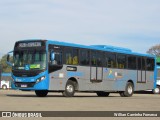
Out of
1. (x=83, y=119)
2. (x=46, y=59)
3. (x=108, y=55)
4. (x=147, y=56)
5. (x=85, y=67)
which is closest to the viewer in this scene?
(x=83, y=119)

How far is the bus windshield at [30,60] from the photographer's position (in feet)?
76.6

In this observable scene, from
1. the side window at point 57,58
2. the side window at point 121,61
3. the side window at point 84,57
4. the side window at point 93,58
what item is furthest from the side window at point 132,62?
the side window at point 57,58

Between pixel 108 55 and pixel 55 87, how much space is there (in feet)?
18.2

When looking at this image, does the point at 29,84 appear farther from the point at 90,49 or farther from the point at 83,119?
the point at 83,119

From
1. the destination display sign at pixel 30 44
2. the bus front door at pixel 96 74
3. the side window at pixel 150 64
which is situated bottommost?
the bus front door at pixel 96 74

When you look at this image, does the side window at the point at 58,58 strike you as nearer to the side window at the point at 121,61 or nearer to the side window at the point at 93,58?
the side window at the point at 93,58

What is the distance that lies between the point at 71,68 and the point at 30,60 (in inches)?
94.8

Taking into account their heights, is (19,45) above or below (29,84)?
above

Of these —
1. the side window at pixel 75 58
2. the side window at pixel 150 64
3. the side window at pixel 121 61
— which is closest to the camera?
the side window at pixel 75 58

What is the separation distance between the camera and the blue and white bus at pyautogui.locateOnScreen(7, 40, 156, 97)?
922 inches

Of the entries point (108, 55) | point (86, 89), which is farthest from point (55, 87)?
point (108, 55)

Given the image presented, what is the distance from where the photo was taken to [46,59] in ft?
76.4

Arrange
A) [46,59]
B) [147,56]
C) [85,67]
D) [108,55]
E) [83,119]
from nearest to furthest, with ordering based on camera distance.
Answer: [83,119] < [46,59] < [85,67] < [108,55] < [147,56]

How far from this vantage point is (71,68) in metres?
24.7
